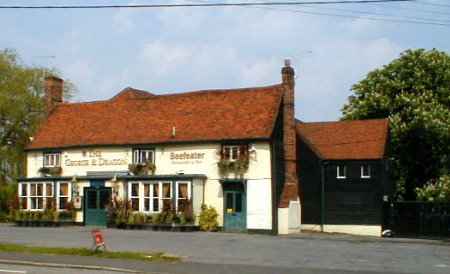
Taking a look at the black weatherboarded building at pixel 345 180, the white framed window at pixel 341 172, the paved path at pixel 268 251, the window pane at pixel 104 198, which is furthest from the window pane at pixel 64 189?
the white framed window at pixel 341 172

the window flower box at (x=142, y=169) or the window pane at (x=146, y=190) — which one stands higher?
the window flower box at (x=142, y=169)

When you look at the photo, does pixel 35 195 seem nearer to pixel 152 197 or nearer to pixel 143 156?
pixel 143 156

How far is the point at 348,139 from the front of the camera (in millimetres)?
47438

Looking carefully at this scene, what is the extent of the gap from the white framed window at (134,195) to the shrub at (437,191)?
19.0 m

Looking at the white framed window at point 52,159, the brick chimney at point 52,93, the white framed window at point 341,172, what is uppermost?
the brick chimney at point 52,93

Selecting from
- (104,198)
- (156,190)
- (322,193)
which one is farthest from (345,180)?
(104,198)

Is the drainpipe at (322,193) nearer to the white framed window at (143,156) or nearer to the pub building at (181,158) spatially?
the pub building at (181,158)

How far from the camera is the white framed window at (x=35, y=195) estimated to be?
4400cm

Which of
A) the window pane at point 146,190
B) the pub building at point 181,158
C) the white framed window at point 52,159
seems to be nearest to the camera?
the pub building at point 181,158

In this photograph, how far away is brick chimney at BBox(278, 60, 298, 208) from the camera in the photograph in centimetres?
4119

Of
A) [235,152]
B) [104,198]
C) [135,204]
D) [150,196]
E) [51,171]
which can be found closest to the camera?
[235,152]

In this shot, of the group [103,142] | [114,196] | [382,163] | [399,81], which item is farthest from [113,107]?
[399,81]

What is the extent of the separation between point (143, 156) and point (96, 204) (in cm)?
410

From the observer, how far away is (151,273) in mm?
19500
